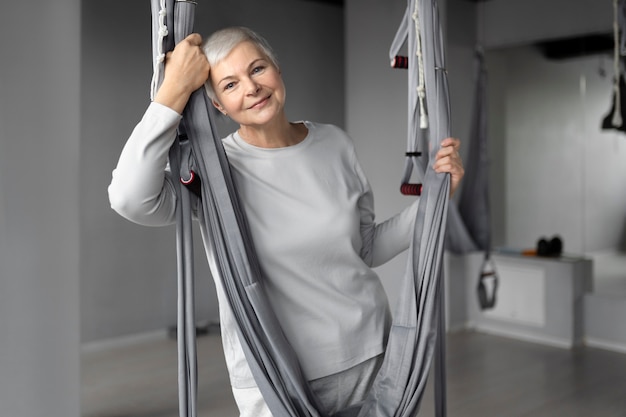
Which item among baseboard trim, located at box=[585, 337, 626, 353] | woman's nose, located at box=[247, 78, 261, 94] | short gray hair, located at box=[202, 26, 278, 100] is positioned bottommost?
baseboard trim, located at box=[585, 337, 626, 353]

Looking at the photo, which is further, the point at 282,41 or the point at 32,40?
the point at 282,41

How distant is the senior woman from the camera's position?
1.48m

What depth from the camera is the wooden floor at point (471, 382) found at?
389 cm

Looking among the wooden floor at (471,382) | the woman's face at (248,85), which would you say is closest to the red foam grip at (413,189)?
the woman's face at (248,85)

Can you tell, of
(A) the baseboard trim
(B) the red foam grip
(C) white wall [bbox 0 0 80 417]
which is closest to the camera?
(B) the red foam grip

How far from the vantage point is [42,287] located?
296cm

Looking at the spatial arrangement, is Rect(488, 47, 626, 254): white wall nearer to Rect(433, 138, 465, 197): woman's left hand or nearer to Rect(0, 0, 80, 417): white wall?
Rect(0, 0, 80, 417): white wall

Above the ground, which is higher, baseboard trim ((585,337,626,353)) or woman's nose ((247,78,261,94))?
woman's nose ((247,78,261,94))

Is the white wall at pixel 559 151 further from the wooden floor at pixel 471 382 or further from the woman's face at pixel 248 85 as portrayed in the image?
the woman's face at pixel 248 85

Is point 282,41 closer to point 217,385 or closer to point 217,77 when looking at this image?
point 217,385

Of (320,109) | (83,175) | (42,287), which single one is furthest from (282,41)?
(42,287)

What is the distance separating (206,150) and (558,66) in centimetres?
454

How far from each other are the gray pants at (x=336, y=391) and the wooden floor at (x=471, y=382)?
225cm

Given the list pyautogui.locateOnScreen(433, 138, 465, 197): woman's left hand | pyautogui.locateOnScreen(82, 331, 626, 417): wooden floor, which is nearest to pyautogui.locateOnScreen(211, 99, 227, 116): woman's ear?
pyautogui.locateOnScreen(433, 138, 465, 197): woman's left hand
